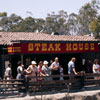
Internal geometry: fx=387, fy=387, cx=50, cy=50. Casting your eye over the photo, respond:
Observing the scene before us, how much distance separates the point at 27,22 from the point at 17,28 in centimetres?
463

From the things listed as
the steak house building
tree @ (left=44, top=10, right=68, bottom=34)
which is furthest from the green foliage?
the steak house building

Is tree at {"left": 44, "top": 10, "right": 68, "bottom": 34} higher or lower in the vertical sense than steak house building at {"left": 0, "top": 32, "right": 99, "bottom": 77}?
higher

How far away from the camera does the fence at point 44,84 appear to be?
16062mm

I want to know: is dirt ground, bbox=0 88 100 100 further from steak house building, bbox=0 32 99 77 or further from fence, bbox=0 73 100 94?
steak house building, bbox=0 32 99 77

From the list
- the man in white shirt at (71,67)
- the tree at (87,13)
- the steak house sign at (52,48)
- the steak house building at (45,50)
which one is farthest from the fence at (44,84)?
the tree at (87,13)

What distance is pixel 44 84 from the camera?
16766mm

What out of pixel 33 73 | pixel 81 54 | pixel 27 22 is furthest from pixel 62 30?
pixel 33 73

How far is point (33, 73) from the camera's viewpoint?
1727 centimetres

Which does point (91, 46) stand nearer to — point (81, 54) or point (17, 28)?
point (81, 54)

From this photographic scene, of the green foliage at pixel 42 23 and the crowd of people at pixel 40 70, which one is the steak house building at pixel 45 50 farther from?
the green foliage at pixel 42 23

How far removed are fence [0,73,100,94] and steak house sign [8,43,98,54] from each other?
189 inches

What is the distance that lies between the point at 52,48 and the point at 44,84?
6.43 m

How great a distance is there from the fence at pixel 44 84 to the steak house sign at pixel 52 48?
4.81 m

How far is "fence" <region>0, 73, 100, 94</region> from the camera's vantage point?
52.7 feet
